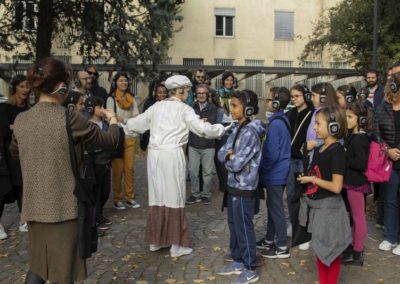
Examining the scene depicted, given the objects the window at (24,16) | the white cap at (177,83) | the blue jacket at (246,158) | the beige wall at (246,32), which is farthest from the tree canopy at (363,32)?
the blue jacket at (246,158)

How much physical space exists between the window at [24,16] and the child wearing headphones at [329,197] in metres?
9.69

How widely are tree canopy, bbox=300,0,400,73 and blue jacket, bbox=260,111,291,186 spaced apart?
16.9 m

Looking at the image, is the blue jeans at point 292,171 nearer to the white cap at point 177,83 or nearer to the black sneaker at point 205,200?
the white cap at point 177,83

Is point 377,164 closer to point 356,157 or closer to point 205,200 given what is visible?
point 356,157

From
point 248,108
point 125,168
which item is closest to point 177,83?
point 248,108

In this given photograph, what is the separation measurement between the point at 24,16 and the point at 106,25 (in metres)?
2.13

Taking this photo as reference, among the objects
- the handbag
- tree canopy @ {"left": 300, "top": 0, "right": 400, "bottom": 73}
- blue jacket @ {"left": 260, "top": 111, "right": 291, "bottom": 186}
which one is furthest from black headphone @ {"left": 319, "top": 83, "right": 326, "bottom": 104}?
tree canopy @ {"left": 300, "top": 0, "right": 400, "bottom": 73}

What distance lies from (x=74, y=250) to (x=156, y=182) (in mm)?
2397

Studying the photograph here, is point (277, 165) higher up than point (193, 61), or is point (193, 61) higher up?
point (193, 61)

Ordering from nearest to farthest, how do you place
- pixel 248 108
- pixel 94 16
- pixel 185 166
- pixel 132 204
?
1. pixel 248 108
2. pixel 185 166
3. pixel 132 204
4. pixel 94 16

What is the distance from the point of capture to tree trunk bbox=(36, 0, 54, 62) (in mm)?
12379

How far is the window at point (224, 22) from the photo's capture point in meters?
35.7

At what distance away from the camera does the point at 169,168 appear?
6.16 meters

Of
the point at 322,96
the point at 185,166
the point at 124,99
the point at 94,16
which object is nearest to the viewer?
the point at 322,96
